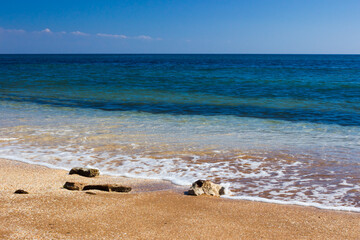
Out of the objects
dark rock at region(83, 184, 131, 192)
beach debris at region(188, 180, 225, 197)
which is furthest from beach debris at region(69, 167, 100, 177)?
beach debris at region(188, 180, 225, 197)

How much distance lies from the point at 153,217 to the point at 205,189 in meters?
1.03

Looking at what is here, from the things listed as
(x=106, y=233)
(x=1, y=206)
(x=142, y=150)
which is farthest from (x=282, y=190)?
(x=1, y=206)

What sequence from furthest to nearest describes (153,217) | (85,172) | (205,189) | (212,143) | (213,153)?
(212,143) < (213,153) < (85,172) < (205,189) < (153,217)

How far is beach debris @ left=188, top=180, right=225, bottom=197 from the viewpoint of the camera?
4.54 metres

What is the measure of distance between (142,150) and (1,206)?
339 cm

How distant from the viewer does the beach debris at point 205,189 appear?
454cm

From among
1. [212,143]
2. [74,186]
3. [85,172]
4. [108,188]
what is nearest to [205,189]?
[108,188]

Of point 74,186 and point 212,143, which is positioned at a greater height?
point 74,186

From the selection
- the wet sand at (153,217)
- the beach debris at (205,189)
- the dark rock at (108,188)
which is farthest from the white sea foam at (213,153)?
the dark rock at (108,188)

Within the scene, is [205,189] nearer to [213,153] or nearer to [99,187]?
[99,187]

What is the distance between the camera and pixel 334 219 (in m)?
3.84

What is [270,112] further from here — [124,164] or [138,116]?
[124,164]

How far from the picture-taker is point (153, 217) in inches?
148

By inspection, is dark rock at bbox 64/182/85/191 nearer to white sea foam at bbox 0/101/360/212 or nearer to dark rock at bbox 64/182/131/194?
dark rock at bbox 64/182/131/194
